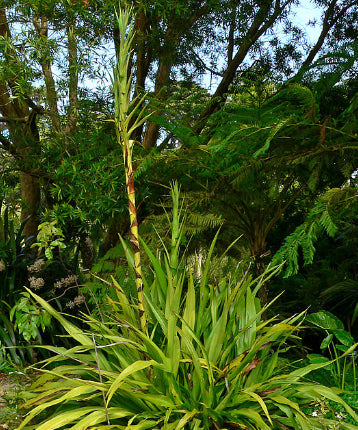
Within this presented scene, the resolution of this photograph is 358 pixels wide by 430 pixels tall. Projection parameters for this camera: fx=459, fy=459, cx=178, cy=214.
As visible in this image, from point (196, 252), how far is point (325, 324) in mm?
1913

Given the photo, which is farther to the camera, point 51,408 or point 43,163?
point 43,163

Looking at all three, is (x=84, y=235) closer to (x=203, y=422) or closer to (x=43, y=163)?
(x=43, y=163)

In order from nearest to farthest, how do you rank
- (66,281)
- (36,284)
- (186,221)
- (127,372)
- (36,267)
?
(127,372), (186,221), (36,284), (36,267), (66,281)

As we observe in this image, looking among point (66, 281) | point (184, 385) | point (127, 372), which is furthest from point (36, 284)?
point (127, 372)

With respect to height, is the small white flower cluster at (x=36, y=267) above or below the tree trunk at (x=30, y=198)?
below

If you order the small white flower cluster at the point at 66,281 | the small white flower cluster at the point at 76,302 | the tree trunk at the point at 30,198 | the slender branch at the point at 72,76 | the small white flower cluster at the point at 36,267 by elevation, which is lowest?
the small white flower cluster at the point at 76,302

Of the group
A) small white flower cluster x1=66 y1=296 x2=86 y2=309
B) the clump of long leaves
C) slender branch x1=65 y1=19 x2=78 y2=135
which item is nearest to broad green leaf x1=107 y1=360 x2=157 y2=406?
the clump of long leaves

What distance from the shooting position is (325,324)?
282 centimetres

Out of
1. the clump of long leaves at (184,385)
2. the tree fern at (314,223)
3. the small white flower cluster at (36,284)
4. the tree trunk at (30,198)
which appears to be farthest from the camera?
the tree trunk at (30,198)

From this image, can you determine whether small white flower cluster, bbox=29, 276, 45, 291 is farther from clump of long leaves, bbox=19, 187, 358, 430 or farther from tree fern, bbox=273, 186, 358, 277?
tree fern, bbox=273, 186, 358, 277

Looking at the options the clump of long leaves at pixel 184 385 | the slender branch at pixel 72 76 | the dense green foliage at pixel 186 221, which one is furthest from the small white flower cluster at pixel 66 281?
the clump of long leaves at pixel 184 385

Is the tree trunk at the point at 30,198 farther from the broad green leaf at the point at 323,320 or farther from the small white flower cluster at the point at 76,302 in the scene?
the broad green leaf at the point at 323,320

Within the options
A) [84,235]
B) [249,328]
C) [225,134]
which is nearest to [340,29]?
[225,134]

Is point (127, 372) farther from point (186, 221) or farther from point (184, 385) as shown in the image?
point (186, 221)
